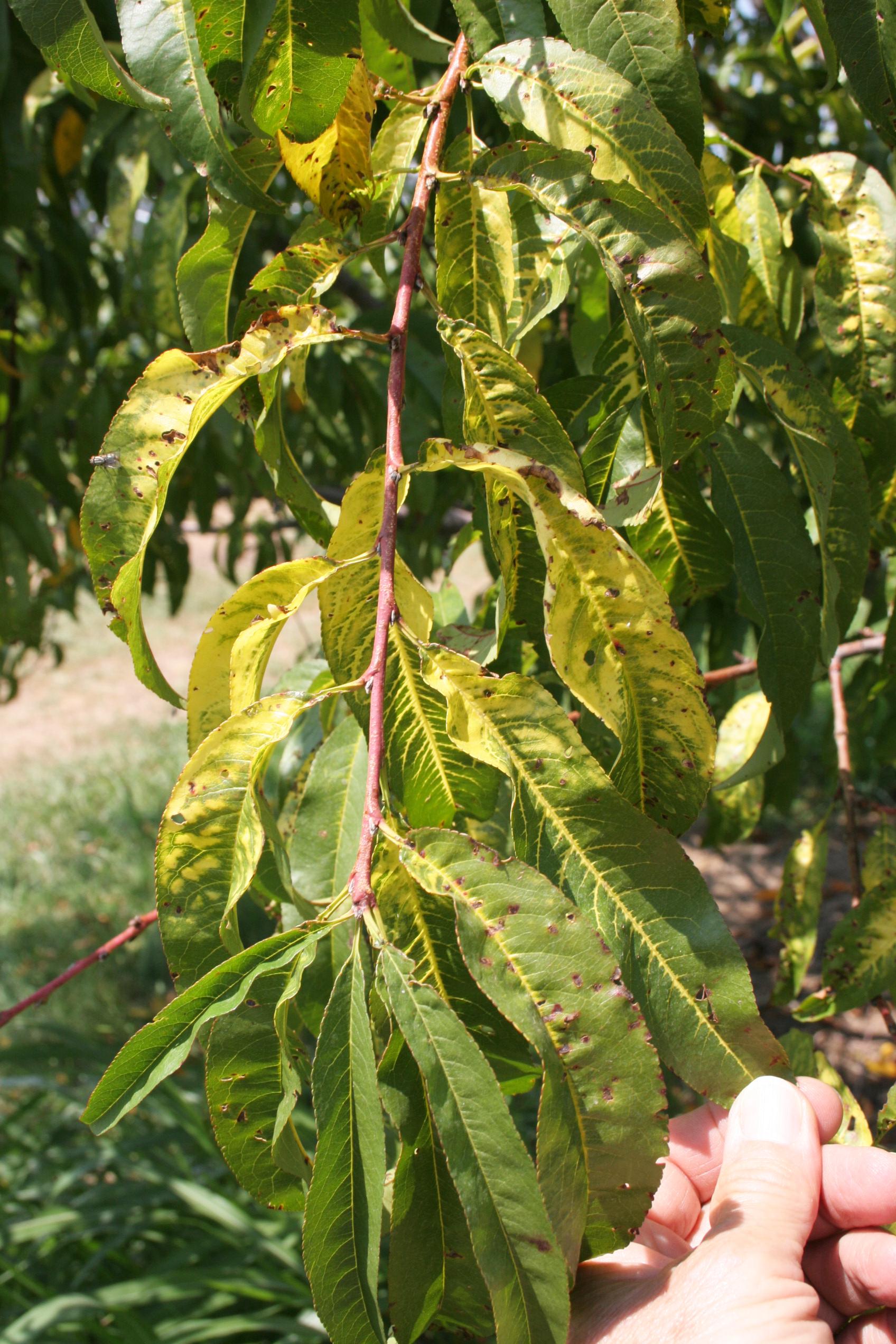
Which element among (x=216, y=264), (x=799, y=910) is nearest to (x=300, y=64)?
(x=216, y=264)

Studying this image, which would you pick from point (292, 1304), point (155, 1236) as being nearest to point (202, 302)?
point (292, 1304)

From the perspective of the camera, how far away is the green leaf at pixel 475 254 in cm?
63

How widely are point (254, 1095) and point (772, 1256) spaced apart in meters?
0.37

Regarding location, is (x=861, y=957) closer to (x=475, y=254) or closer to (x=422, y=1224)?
(x=422, y=1224)

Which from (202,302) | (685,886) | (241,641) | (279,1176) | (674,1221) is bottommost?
(674,1221)

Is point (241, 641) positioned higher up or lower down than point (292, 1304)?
higher up

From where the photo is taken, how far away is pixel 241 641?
0.55 m

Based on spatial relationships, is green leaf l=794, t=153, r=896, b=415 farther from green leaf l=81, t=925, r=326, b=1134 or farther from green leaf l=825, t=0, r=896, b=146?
green leaf l=81, t=925, r=326, b=1134

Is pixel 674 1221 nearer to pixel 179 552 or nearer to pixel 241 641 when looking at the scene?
pixel 241 641

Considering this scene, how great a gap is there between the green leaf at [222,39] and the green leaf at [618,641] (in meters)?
0.24

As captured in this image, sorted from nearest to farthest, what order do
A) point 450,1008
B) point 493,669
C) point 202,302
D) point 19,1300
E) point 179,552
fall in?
point 450,1008 < point 202,302 < point 493,669 < point 19,1300 < point 179,552

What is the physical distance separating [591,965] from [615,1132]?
8 centimetres

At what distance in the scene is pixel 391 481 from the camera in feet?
1.89

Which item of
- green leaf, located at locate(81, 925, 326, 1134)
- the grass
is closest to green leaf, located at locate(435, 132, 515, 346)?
green leaf, located at locate(81, 925, 326, 1134)
